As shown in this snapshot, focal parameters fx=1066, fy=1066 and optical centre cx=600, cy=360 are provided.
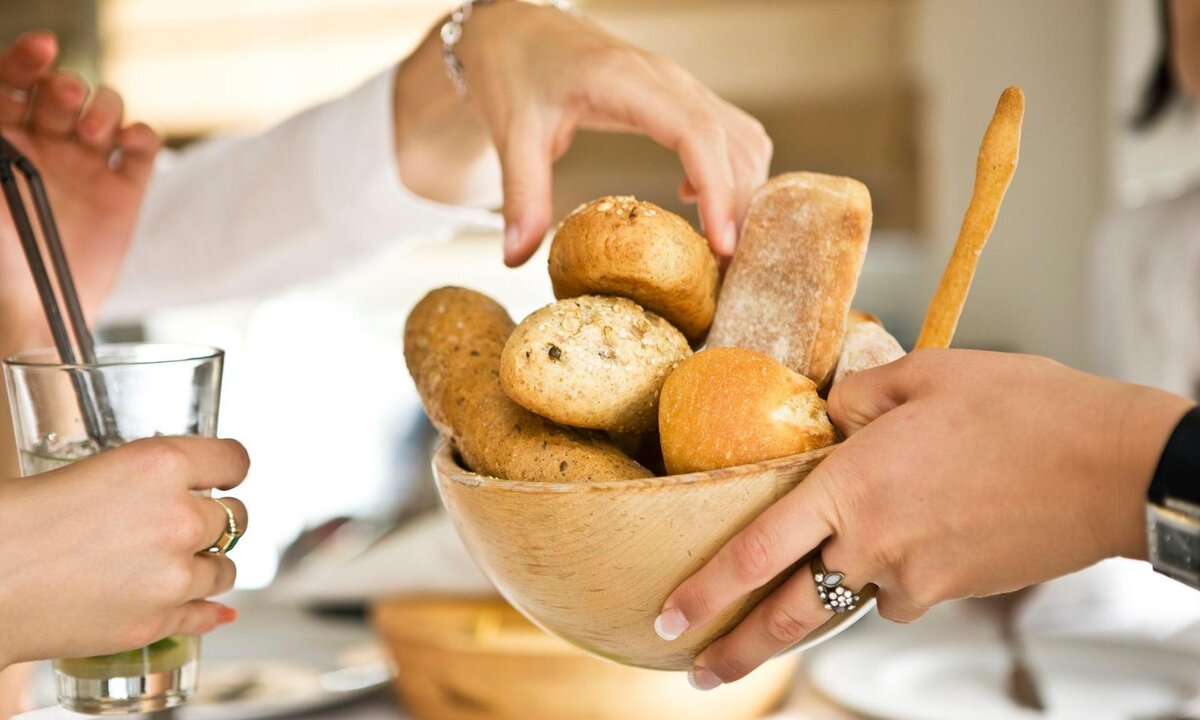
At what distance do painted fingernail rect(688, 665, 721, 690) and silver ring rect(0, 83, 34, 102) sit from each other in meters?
0.72

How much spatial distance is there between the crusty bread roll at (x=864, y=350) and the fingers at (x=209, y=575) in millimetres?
327

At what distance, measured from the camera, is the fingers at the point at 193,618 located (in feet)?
1.76

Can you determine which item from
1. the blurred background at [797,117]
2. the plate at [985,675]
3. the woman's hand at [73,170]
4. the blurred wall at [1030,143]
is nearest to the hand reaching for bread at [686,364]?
the plate at [985,675]

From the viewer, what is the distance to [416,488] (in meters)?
1.69

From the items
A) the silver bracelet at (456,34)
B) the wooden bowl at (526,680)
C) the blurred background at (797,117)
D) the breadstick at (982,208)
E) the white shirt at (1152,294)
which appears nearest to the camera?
the breadstick at (982,208)

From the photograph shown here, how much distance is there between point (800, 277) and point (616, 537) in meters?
0.18

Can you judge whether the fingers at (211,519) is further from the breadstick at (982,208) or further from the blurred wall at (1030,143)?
the blurred wall at (1030,143)

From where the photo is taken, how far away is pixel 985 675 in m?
0.82

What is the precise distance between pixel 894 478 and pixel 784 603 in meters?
0.07

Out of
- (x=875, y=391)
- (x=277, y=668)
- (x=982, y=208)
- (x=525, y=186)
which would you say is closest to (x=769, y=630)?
(x=875, y=391)

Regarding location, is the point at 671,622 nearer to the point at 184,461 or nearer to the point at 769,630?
the point at 769,630

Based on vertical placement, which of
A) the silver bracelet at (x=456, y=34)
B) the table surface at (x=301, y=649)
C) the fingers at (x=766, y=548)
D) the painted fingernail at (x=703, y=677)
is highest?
the silver bracelet at (x=456, y=34)

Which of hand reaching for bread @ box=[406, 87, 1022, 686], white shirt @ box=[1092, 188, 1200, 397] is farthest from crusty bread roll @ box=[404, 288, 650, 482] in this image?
white shirt @ box=[1092, 188, 1200, 397]

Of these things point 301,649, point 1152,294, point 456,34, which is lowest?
point 301,649
